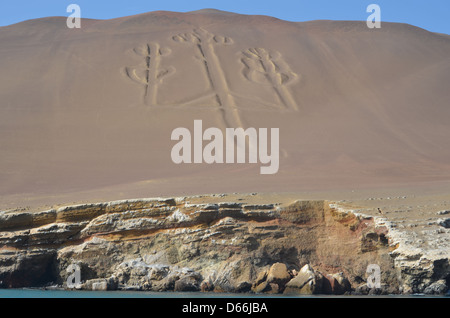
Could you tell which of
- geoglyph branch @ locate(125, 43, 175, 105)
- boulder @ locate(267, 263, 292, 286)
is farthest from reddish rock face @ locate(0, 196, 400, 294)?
geoglyph branch @ locate(125, 43, 175, 105)

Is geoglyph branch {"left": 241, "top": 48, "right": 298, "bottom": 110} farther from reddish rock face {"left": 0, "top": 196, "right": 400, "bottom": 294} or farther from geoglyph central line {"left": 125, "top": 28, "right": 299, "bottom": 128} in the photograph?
reddish rock face {"left": 0, "top": 196, "right": 400, "bottom": 294}

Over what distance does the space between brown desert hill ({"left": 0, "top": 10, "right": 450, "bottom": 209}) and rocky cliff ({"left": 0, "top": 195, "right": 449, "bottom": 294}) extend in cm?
495

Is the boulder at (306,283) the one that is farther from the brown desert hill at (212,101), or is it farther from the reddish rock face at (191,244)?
the brown desert hill at (212,101)

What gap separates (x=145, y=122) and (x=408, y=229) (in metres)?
22.7

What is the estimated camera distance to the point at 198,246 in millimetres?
26031

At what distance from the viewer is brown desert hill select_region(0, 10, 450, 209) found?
3756cm

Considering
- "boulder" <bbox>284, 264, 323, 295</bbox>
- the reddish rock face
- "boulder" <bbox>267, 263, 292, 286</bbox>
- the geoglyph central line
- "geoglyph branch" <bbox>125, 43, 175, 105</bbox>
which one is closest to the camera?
"boulder" <bbox>284, 264, 323, 295</bbox>

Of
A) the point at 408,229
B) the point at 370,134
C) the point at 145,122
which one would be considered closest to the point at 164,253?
the point at 408,229

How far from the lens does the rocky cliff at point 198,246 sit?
2456 cm

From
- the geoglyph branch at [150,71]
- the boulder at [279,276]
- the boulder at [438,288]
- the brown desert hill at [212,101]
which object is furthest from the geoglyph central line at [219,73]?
the boulder at [438,288]

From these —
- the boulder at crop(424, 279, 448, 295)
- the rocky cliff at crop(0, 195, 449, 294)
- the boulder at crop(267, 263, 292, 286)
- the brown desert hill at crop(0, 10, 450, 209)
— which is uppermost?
the brown desert hill at crop(0, 10, 450, 209)

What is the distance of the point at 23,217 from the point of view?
27828mm
